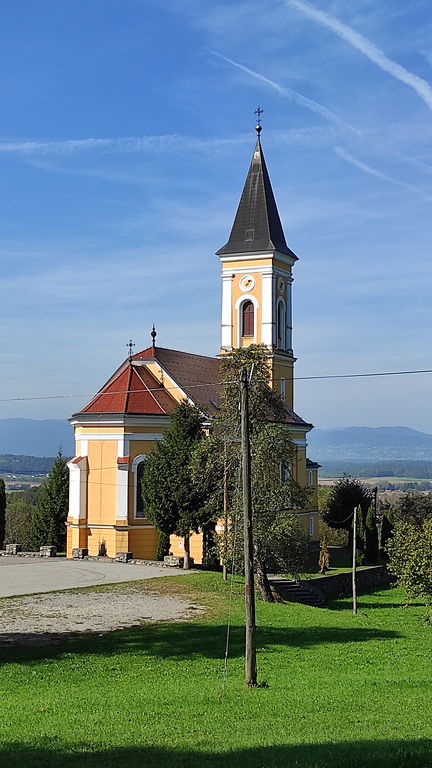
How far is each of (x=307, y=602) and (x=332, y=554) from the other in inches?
811

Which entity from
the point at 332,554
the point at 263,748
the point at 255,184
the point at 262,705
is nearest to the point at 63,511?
the point at 332,554

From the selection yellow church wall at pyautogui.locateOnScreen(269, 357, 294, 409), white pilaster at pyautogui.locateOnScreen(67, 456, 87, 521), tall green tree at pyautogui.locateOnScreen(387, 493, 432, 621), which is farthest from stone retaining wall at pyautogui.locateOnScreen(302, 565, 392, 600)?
white pilaster at pyautogui.locateOnScreen(67, 456, 87, 521)

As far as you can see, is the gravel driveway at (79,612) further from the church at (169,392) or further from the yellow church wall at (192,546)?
the yellow church wall at (192,546)

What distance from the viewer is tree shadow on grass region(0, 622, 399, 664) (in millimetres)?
22016

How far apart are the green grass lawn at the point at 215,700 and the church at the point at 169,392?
17.1 m

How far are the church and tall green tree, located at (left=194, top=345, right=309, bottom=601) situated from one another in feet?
16.8

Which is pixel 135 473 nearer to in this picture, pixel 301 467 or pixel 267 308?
pixel 267 308

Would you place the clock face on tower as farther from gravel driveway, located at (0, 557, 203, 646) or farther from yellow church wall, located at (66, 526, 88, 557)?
gravel driveway, located at (0, 557, 203, 646)

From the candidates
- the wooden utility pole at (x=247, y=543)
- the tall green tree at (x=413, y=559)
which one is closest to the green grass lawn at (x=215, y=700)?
the wooden utility pole at (x=247, y=543)

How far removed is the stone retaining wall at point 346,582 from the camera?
43969 mm

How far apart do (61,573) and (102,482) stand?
348 inches

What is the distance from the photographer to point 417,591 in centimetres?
3091

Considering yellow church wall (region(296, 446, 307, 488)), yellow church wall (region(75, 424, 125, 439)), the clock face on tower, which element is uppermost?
the clock face on tower

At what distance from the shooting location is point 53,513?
54281mm
